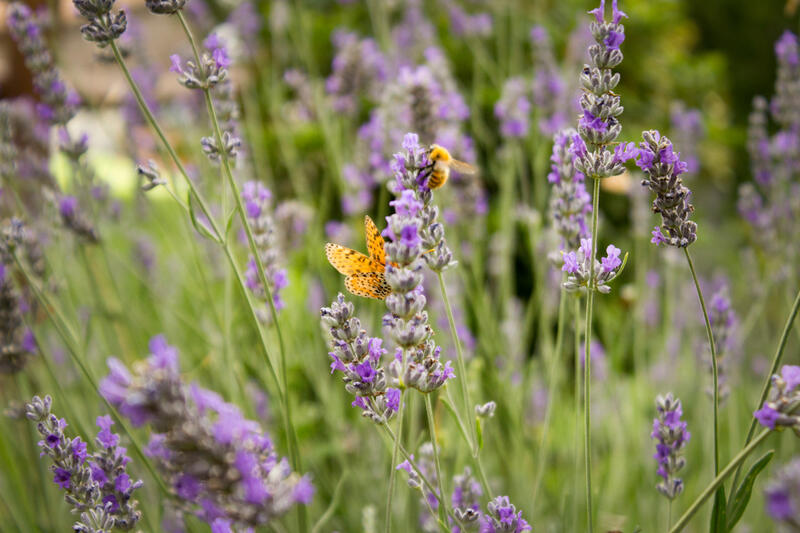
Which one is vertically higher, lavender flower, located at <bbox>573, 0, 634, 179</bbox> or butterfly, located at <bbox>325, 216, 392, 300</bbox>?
lavender flower, located at <bbox>573, 0, 634, 179</bbox>

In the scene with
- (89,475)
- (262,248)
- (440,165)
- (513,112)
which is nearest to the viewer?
(89,475)

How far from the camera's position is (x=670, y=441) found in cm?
104

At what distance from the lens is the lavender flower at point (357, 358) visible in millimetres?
858

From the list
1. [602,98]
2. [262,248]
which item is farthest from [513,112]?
[602,98]

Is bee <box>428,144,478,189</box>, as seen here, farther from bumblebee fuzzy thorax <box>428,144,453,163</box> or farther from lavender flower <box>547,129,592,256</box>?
lavender flower <box>547,129,592,256</box>

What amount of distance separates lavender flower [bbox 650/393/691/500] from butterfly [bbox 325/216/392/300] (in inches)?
19.3

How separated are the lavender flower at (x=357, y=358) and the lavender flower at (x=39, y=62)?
106cm

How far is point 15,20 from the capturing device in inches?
59.2

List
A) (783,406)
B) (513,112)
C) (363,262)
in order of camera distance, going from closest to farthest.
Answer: (783,406)
(363,262)
(513,112)

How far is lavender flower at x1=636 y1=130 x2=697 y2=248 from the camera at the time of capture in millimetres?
892

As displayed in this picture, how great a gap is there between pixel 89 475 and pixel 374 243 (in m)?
0.50

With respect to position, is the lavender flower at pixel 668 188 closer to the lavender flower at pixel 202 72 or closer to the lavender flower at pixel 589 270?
the lavender flower at pixel 589 270

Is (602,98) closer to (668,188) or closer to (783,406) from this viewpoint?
(668,188)

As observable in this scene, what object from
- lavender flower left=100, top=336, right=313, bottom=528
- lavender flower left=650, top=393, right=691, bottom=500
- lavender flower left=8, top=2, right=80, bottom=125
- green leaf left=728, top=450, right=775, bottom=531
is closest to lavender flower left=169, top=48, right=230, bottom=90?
lavender flower left=100, top=336, right=313, bottom=528
